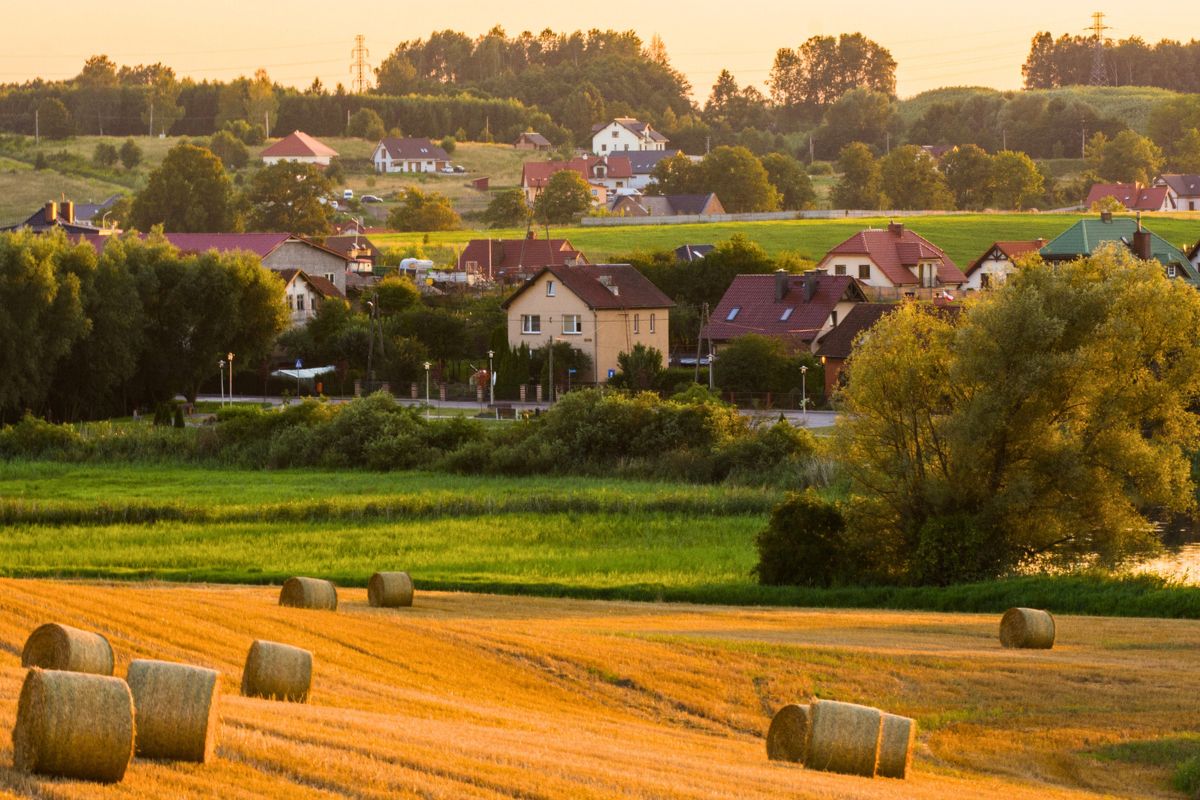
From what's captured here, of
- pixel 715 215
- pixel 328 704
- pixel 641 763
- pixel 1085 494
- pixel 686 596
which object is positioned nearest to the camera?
pixel 641 763

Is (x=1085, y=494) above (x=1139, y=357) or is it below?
below

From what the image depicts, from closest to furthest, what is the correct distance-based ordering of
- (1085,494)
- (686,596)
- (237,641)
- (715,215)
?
(237,641) → (686,596) → (1085,494) → (715,215)

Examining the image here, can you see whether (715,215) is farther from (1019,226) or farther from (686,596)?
(686,596)

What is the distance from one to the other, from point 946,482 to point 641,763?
22.4 m

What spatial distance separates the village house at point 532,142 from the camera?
19150 cm

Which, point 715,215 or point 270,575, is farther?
point 715,215

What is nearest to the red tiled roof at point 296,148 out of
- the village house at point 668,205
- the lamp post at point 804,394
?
Answer: the village house at point 668,205

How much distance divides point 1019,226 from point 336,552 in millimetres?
90644

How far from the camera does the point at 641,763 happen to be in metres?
14.3

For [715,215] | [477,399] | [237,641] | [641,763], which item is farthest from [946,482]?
[715,215]

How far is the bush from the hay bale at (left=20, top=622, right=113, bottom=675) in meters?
19.8

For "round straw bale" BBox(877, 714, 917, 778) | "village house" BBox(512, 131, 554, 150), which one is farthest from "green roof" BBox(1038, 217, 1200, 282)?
"village house" BBox(512, 131, 554, 150)

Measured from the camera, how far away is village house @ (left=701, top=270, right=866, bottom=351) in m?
74.4

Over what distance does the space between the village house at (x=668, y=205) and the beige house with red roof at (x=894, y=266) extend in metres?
45.0
